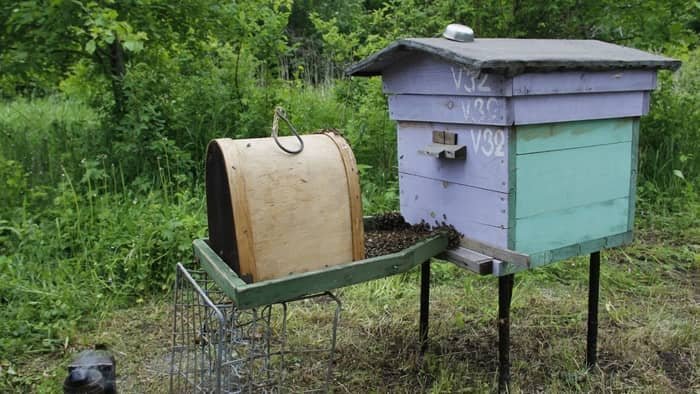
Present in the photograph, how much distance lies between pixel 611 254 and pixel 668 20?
2198 mm

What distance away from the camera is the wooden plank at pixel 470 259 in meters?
2.24

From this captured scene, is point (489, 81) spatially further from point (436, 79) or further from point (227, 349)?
point (227, 349)

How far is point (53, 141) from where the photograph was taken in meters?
5.41

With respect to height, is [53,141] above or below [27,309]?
above

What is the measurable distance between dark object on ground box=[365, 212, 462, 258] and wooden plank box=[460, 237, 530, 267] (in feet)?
0.22

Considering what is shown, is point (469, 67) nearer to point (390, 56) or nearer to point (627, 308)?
point (390, 56)

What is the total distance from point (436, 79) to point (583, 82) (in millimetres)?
563

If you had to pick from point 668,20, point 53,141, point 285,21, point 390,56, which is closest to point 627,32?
point 668,20

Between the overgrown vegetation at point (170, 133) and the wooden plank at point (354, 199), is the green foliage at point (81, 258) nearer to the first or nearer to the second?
the overgrown vegetation at point (170, 133)

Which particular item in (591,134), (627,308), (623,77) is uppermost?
(623,77)

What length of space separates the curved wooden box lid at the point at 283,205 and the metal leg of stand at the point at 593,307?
53.8 inches

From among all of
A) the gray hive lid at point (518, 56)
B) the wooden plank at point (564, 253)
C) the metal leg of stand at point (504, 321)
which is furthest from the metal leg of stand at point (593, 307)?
the gray hive lid at point (518, 56)

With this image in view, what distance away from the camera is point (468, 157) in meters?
2.32

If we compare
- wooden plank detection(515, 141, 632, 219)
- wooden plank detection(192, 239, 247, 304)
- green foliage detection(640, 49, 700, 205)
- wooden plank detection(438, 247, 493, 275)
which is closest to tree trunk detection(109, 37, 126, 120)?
wooden plank detection(192, 239, 247, 304)
